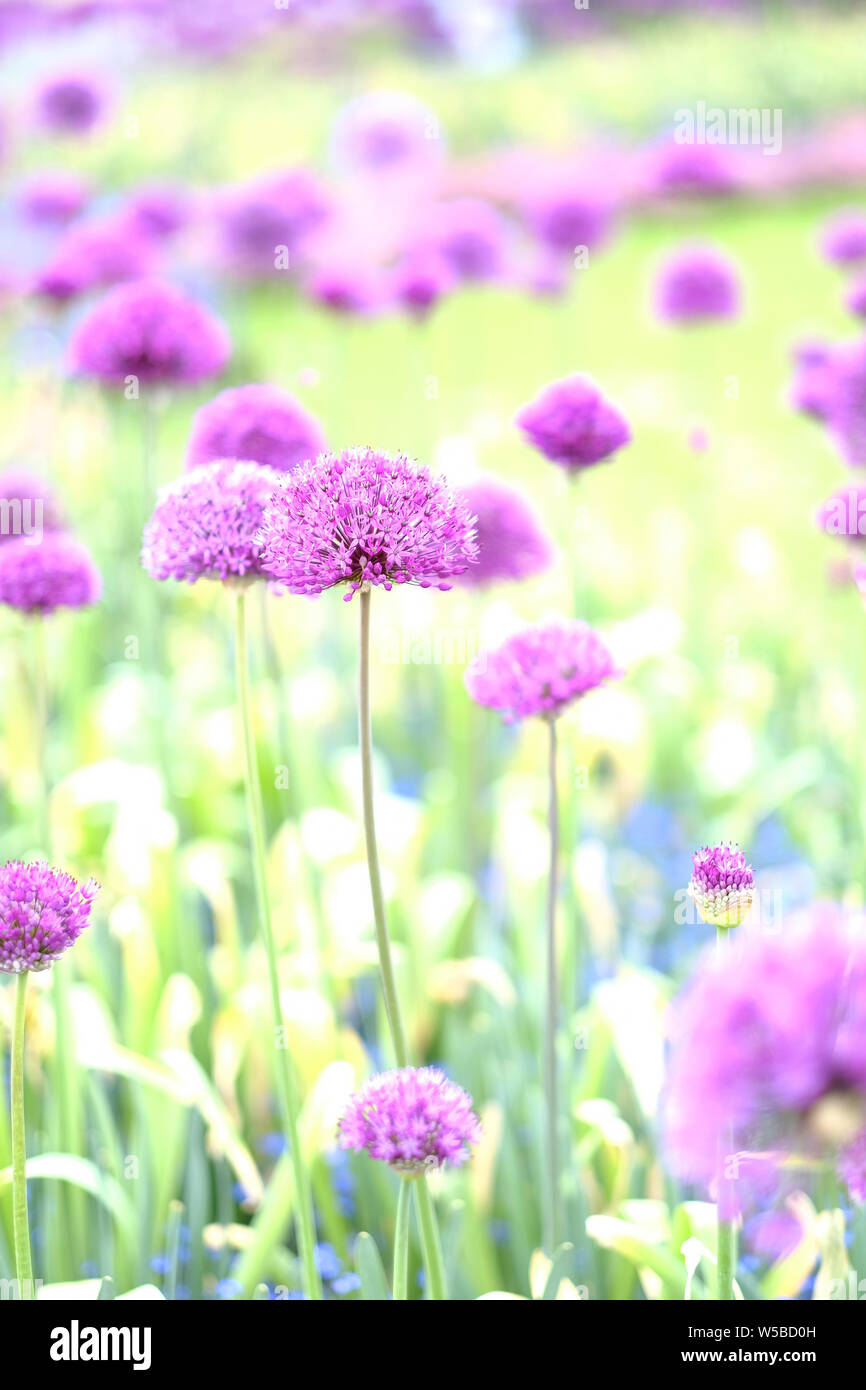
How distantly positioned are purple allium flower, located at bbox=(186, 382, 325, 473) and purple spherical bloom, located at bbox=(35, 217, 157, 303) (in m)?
0.67

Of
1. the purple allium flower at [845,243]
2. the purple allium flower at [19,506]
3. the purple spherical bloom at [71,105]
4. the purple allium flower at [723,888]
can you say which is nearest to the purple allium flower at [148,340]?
the purple allium flower at [19,506]

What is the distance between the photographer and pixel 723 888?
0.58 metres

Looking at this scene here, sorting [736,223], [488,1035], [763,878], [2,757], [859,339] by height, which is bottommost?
[488,1035]

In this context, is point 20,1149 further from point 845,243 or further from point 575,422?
point 845,243

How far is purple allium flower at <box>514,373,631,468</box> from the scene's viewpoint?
81 centimetres

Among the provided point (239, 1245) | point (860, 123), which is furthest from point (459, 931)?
point (860, 123)


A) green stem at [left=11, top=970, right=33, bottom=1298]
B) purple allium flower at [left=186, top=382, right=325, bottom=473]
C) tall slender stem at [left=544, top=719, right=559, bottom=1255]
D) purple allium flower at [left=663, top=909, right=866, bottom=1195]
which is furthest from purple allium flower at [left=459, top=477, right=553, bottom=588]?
purple allium flower at [left=663, top=909, right=866, bottom=1195]

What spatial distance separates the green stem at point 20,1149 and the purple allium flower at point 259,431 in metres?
0.40

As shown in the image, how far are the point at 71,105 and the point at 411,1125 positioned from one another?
77.5 inches

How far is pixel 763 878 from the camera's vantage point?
1.43m

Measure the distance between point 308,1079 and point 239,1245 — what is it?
174mm

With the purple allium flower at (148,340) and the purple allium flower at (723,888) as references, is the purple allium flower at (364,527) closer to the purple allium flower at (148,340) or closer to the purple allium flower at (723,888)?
the purple allium flower at (723,888)

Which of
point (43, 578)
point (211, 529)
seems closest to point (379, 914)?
point (211, 529)

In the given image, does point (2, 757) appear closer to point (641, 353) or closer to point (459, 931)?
point (459, 931)
